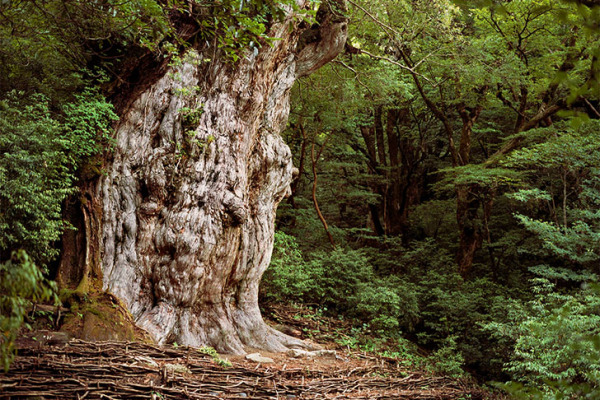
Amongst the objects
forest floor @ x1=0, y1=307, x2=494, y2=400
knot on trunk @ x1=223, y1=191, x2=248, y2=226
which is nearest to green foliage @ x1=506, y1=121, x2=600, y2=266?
forest floor @ x1=0, y1=307, x2=494, y2=400

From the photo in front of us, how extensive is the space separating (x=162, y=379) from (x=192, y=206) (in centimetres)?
274

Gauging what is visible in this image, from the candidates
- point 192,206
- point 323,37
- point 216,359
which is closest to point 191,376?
point 216,359

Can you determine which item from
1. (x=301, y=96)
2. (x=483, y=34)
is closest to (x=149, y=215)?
(x=301, y=96)

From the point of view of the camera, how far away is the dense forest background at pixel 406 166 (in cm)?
468

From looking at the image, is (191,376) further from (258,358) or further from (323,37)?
(323,37)

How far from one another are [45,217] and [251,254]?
11.2ft

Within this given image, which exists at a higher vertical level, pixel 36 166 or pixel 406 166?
pixel 406 166

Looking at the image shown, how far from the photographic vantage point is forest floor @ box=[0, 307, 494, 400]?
11.0 feet

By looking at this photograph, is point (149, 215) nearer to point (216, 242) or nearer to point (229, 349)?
point (216, 242)

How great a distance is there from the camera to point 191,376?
4.33 m

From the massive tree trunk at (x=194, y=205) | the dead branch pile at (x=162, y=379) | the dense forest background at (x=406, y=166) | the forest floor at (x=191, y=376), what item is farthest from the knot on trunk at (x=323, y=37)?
the dead branch pile at (x=162, y=379)

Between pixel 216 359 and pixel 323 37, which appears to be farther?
pixel 323 37

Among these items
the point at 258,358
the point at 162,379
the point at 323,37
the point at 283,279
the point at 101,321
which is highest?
the point at 323,37

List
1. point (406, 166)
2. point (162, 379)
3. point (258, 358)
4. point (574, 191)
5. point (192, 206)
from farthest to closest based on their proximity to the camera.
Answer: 1. point (406, 166)
2. point (574, 191)
3. point (192, 206)
4. point (258, 358)
5. point (162, 379)
